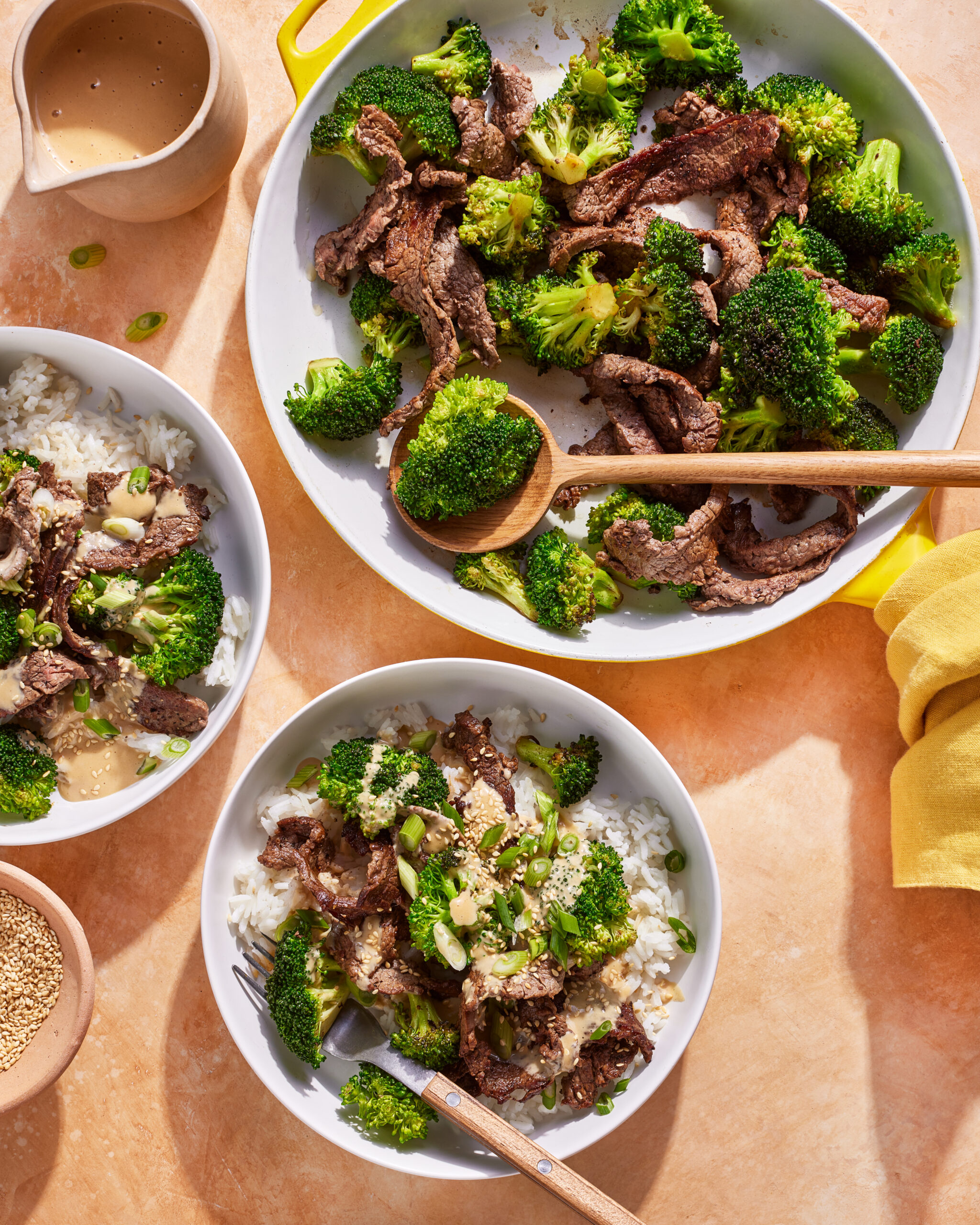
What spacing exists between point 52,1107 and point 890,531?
10.3 feet

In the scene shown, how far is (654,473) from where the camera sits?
7.63 feet

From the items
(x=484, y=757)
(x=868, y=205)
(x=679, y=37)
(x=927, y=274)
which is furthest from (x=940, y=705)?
(x=679, y=37)

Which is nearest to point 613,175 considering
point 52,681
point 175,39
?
point 175,39

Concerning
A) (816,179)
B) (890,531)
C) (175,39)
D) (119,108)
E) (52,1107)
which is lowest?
(52,1107)

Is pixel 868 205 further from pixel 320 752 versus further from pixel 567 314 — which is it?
pixel 320 752

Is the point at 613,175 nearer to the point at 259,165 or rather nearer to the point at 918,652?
the point at 259,165

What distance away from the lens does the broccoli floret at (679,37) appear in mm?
2367

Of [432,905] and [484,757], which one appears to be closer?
[432,905]

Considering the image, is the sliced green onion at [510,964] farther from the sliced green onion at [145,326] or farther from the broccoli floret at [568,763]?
the sliced green onion at [145,326]

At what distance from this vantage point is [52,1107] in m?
2.62

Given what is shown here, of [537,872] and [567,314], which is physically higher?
[567,314]

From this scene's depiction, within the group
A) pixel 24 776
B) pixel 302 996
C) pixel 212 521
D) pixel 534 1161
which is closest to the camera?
pixel 534 1161

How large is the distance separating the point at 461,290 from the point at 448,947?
1824 millimetres

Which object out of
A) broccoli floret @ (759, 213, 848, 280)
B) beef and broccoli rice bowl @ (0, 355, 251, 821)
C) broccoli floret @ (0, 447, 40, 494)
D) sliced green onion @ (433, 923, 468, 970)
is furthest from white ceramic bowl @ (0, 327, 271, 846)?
broccoli floret @ (759, 213, 848, 280)
